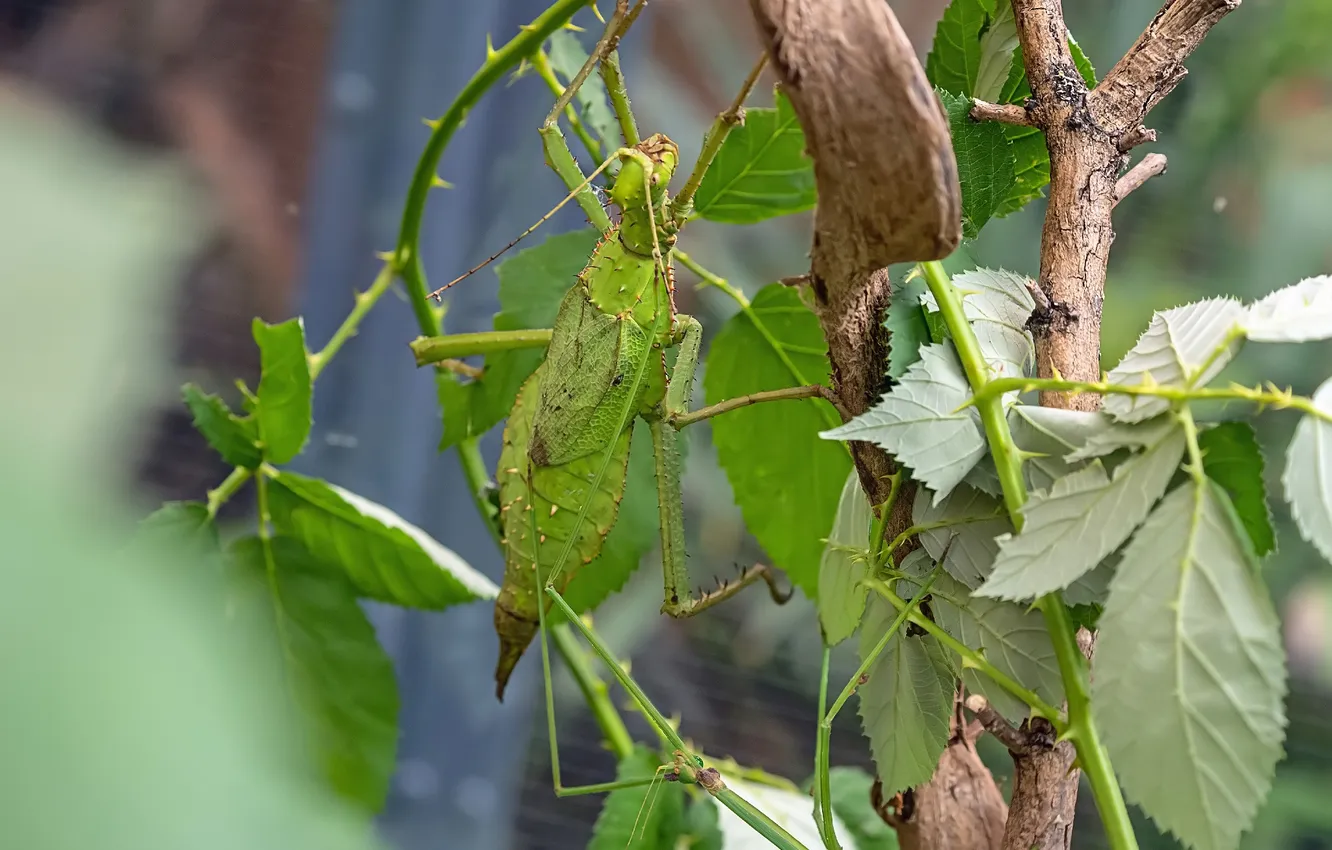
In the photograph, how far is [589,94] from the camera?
513 mm

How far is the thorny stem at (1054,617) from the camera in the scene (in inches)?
10.3

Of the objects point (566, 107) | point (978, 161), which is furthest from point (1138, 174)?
point (566, 107)

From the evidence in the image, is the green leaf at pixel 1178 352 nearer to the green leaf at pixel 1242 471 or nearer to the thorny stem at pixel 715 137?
the green leaf at pixel 1242 471

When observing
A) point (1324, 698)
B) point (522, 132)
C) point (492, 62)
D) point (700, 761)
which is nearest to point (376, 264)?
point (522, 132)

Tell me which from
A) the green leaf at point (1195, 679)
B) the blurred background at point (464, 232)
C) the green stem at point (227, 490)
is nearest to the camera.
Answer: the green leaf at point (1195, 679)

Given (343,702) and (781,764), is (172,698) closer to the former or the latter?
(343,702)

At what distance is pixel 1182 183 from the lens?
0.71 meters

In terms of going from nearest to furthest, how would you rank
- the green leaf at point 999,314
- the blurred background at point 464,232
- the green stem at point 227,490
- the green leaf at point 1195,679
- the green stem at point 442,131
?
the green leaf at point 1195,679 < the green leaf at point 999,314 < the green stem at point 442,131 < the green stem at point 227,490 < the blurred background at point 464,232

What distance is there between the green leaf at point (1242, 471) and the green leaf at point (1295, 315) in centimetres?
3

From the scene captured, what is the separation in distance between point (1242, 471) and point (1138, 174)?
0.58 feet

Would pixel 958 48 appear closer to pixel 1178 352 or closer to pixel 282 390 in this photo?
pixel 1178 352

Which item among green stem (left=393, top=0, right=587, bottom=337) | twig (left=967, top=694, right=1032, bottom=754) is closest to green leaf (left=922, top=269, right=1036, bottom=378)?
twig (left=967, top=694, right=1032, bottom=754)

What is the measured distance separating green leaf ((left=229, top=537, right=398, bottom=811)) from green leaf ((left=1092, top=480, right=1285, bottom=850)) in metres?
0.45

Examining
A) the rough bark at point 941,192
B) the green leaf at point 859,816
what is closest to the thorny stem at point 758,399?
the rough bark at point 941,192
